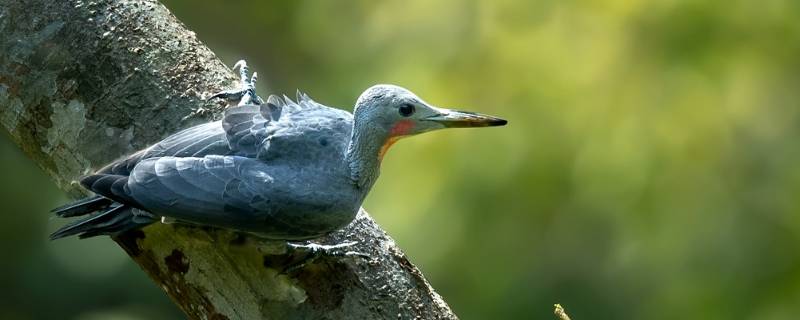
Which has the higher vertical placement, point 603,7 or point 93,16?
point 93,16

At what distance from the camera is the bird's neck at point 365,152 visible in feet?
10.3

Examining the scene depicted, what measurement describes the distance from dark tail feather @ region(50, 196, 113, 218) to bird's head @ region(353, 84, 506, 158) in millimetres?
684

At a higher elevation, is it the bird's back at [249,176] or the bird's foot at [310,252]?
the bird's back at [249,176]

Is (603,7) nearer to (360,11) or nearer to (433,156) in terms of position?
(433,156)

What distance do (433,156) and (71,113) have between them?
289cm

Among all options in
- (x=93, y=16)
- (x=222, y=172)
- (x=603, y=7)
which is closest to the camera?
(x=222, y=172)

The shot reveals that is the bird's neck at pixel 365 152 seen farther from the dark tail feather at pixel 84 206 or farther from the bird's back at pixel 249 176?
the dark tail feather at pixel 84 206

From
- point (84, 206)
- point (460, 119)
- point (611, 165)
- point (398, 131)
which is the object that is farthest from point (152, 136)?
point (611, 165)

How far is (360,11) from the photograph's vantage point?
276 inches

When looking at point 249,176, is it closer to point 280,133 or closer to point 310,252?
point 280,133

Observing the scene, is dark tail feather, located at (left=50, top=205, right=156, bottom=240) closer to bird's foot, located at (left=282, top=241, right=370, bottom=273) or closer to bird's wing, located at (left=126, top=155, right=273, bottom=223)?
bird's wing, located at (left=126, top=155, right=273, bottom=223)

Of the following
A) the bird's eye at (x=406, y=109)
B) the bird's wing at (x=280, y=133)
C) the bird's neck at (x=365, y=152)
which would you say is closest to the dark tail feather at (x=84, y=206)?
the bird's wing at (x=280, y=133)

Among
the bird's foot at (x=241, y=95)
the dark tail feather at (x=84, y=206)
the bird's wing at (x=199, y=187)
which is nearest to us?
the bird's wing at (x=199, y=187)

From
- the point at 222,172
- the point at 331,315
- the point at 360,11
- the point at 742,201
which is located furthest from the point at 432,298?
the point at 360,11
